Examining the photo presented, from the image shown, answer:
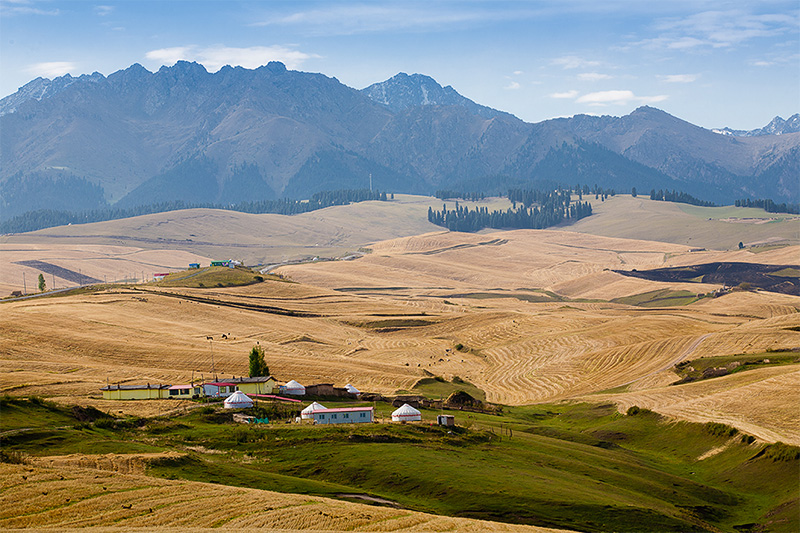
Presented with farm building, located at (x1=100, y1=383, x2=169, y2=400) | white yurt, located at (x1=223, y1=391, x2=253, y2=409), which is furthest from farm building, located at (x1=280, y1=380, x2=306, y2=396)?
farm building, located at (x1=100, y1=383, x2=169, y2=400)

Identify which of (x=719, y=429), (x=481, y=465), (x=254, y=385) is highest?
(x=254, y=385)

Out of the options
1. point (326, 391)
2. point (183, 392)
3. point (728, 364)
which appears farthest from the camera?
point (728, 364)

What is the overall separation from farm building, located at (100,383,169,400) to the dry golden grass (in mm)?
37056

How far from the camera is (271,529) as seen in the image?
40.5 m

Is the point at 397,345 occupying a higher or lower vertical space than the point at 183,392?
lower

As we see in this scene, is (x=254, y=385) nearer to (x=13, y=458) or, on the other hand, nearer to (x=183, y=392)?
(x=183, y=392)

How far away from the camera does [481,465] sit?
6144 cm

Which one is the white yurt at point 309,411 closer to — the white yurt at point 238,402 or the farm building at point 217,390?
the white yurt at point 238,402

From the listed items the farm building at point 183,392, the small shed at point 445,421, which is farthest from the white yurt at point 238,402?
the small shed at point 445,421

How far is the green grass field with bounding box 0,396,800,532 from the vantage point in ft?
173

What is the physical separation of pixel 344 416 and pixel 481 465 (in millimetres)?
18268

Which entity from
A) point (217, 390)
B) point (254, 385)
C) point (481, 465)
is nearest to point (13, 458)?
point (481, 465)

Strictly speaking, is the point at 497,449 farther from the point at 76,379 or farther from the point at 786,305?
the point at 786,305

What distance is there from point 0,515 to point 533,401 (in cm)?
7667
